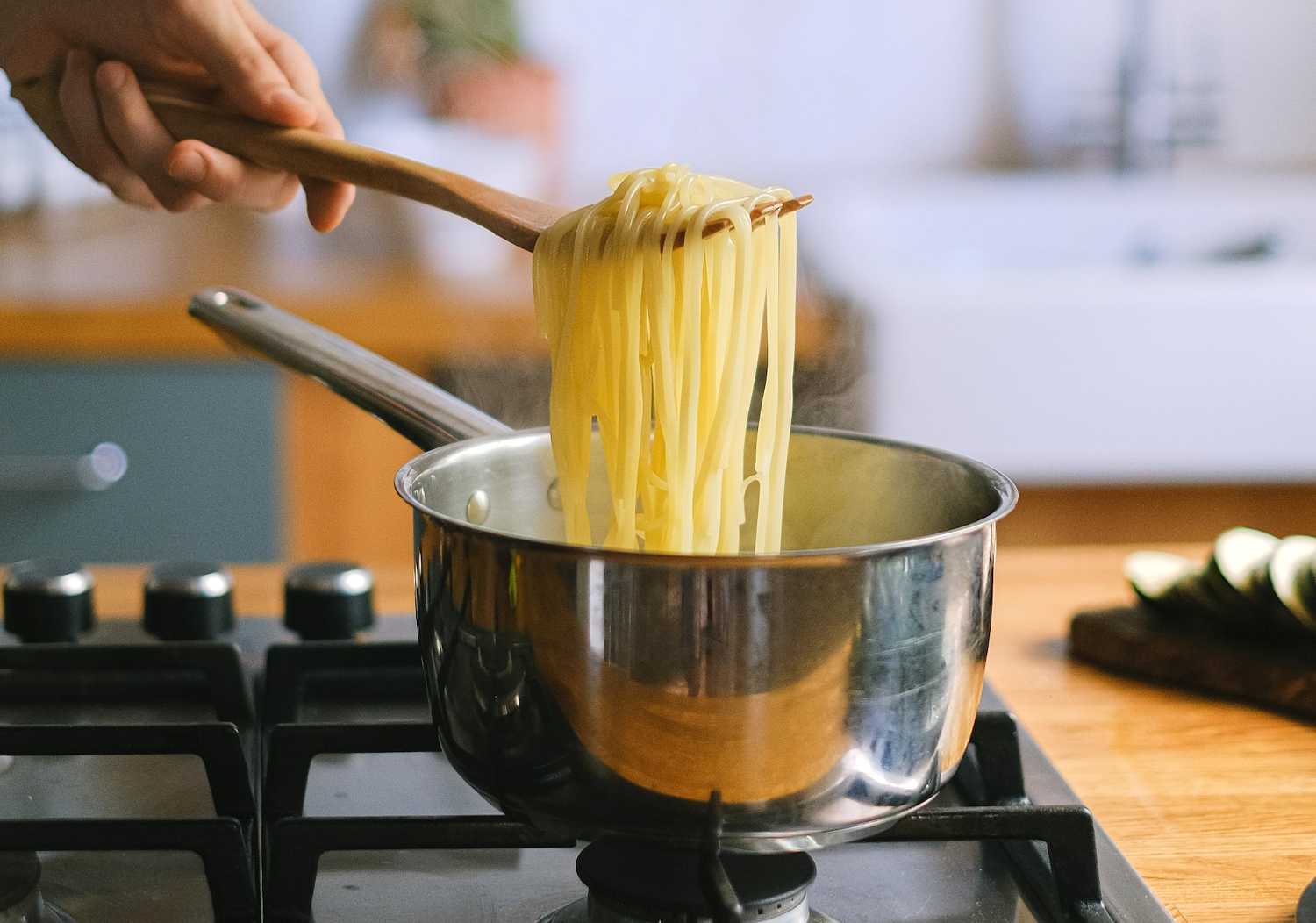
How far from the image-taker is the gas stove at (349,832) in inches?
23.1

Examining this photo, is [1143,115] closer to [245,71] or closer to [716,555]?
[245,71]

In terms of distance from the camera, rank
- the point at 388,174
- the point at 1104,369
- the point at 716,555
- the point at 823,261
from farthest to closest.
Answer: the point at 823,261
the point at 1104,369
the point at 388,174
the point at 716,555

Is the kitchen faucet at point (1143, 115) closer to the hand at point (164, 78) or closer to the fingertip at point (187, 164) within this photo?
the hand at point (164, 78)

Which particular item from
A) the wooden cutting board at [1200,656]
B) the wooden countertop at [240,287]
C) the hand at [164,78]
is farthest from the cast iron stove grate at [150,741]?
the wooden countertop at [240,287]

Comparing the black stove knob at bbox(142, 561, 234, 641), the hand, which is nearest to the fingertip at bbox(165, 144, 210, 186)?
the hand

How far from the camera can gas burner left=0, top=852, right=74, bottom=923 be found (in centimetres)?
60

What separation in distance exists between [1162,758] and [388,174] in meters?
0.53

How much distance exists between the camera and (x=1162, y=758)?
2.55ft

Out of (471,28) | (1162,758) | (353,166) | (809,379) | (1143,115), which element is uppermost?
(471,28)

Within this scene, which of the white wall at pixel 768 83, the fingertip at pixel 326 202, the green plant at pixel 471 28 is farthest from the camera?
the white wall at pixel 768 83

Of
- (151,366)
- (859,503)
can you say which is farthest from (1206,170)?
(859,503)

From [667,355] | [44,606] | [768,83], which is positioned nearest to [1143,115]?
[768,83]

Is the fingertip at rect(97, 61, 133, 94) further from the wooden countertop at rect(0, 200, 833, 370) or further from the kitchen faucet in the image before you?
the kitchen faucet

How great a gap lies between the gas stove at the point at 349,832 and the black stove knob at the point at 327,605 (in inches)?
1.7
